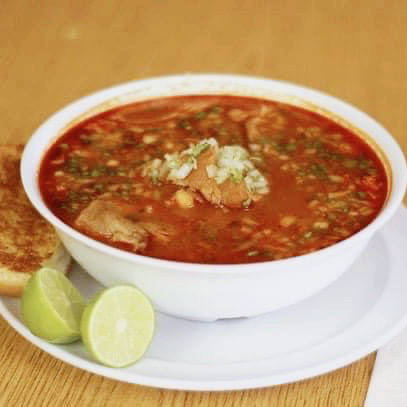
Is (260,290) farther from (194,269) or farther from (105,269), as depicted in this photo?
(105,269)

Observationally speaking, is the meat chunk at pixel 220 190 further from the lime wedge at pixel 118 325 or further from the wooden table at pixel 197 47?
the wooden table at pixel 197 47

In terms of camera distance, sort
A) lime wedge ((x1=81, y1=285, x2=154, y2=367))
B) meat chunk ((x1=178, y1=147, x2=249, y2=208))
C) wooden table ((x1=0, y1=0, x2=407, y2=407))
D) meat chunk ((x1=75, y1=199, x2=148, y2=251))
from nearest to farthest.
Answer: lime wedge ((x1=81, y1=285, x2=154, y2=367))
meat chunk ((x1=75, y1=199, x2=148, y2=251))
meat chunk ((x1=178, y1=147, x2=249, y2=208))
wooden table ((x1=0, y1=0, x2=407, y2=407))

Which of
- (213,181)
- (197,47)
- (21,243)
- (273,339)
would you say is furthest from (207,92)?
(197,47)

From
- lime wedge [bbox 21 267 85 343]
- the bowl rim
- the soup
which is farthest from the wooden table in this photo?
lime wedge [bbox 21 267 85 343]

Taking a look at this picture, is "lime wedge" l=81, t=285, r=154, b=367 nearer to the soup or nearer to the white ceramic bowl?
the white ceramic bowl

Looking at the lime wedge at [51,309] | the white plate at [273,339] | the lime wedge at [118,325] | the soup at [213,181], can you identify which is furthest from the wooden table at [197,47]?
the lime wedge at [118,325]

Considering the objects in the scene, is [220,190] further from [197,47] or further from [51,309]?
[197,47]
